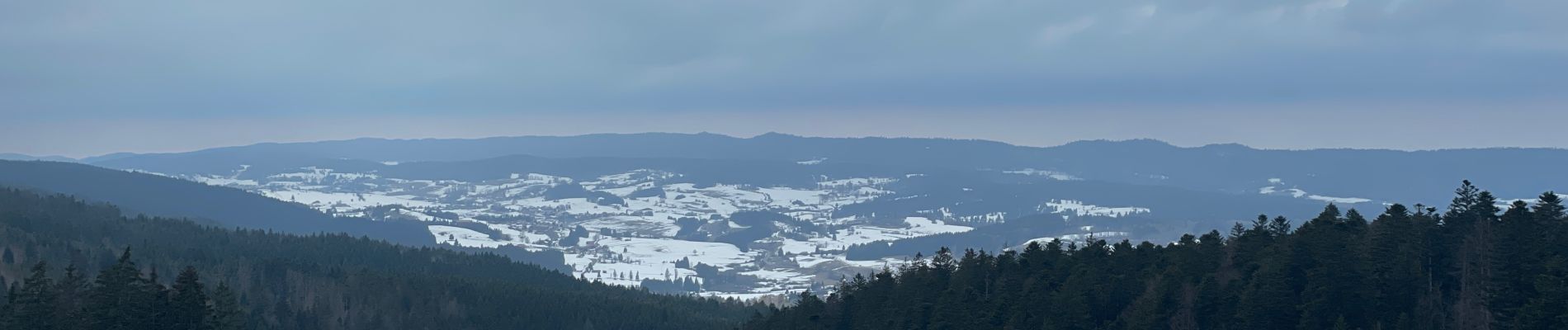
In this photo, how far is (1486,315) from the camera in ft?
189

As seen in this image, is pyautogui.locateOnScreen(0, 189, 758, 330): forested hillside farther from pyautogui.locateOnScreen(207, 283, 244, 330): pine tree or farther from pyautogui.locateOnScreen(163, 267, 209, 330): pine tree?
pyautogui.locateOnScreen(163, 267, 209, 330): pine tree

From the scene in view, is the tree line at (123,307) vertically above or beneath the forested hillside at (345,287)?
above

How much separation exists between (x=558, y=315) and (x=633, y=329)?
7.75 metres

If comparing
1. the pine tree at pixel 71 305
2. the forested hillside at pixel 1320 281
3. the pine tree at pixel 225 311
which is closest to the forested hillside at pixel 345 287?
the pine tree at pixel 71 305

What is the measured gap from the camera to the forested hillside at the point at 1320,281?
58.6 metres

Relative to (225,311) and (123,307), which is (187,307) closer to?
(123,307)

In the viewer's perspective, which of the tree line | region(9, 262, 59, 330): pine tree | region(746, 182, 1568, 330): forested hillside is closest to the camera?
region(746, 182, 1568, 330): forested hillside

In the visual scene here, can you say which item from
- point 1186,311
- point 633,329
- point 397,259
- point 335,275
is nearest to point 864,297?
point 1186,311

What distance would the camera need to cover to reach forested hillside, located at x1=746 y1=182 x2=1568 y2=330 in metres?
58.6

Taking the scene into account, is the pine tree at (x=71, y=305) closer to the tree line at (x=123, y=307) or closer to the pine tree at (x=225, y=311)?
the tree line at (x=123, y=307)

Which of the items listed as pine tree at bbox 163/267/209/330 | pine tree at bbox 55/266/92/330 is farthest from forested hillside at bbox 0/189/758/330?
pine tree at bbox 163/267/209/330

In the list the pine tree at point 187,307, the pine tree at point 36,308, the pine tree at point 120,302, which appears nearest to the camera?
the pine tree at point 120,302

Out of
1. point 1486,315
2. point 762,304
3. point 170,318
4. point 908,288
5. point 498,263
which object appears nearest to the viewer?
point 1486,315

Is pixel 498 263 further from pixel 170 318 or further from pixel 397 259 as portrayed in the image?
pixel 170 318
